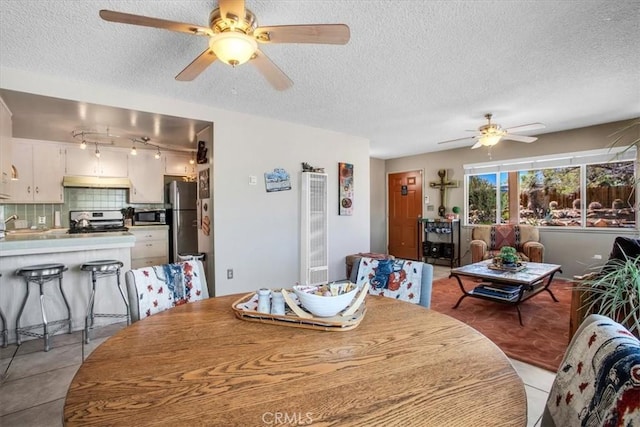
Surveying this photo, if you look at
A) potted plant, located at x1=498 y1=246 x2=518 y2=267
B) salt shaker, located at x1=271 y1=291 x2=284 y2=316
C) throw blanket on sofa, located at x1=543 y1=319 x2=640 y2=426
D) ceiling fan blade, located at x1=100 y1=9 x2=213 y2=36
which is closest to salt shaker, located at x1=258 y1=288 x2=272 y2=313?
salt shaker, located at x1=271 y1=291 x2=284 y2=316

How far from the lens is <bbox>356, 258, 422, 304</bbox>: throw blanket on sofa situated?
167cm

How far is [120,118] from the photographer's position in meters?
3.40

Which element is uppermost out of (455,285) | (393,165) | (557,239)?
(393,165)

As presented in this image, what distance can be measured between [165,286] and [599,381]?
1.71 metres

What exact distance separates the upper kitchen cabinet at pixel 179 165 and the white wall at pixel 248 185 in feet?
7.78

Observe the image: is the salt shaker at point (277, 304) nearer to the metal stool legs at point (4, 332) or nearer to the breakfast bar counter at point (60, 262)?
the breakfast bar counter at point (60, 262)

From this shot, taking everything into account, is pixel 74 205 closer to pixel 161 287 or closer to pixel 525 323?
pixel 161 287

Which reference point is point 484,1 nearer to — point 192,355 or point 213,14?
point 213,14

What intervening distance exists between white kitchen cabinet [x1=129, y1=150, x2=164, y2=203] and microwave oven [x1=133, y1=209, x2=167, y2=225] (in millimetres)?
226

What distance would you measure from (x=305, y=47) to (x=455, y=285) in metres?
3.98

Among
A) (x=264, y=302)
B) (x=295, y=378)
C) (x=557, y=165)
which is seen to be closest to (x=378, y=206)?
(x=557, y=165)

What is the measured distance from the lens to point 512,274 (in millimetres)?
3271

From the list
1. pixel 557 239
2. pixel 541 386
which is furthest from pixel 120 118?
pixel 557 239

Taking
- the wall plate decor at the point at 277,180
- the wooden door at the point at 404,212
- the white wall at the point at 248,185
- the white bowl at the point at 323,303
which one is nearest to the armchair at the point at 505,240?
the wooden door at the point at 404,212
